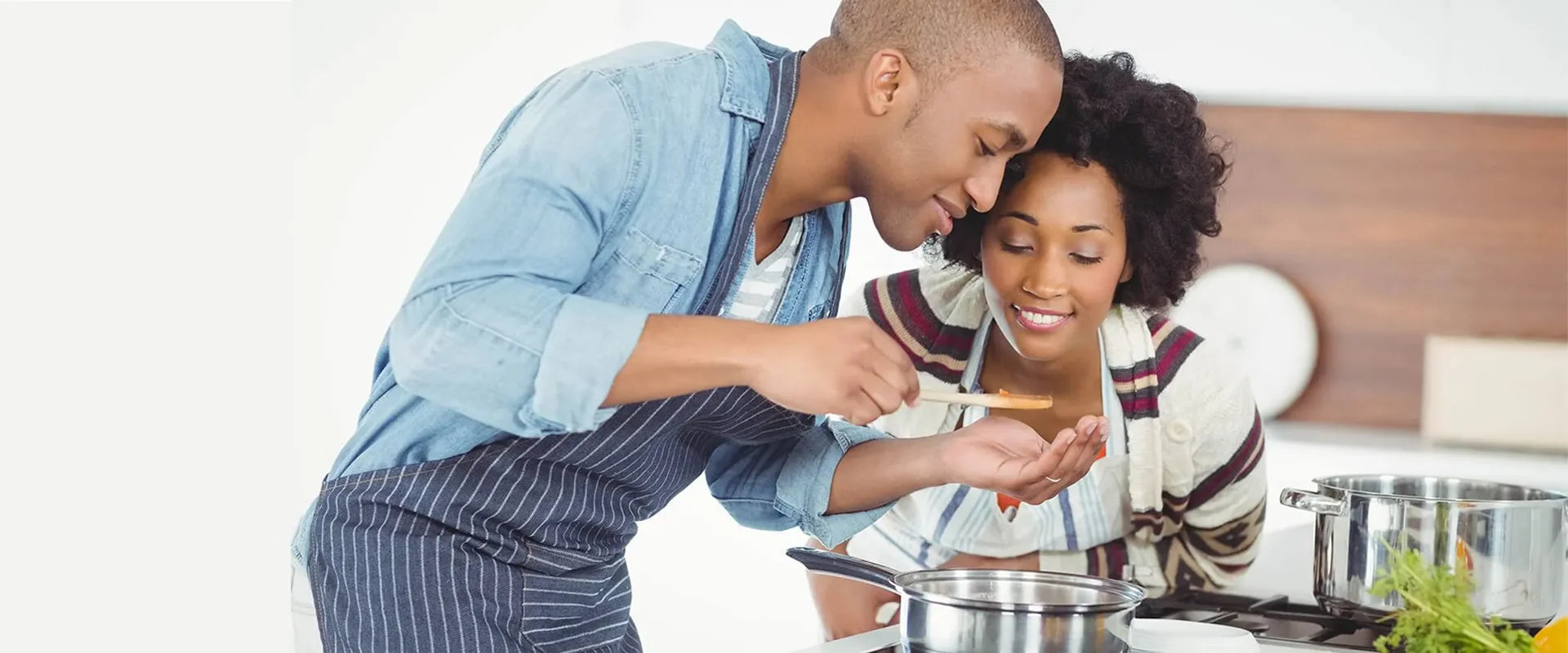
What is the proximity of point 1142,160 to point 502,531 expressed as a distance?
0.93 metres

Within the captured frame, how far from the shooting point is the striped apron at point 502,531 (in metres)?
1.29

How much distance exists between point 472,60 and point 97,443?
4.05ft

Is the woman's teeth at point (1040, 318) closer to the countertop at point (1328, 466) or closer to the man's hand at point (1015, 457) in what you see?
the man's hand at point (1015, 457)

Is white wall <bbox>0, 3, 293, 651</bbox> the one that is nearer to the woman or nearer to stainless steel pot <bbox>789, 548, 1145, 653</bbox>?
the woman

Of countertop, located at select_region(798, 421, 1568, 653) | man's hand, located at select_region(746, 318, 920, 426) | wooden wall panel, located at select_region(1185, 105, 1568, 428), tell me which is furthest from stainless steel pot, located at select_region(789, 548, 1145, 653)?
wooden wall panel, located at select_region(1185, 105, 1568, 428)

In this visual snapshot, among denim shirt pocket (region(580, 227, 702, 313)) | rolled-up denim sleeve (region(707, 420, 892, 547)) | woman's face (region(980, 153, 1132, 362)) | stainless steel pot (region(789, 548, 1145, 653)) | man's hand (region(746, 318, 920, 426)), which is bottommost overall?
stainless steel pot (region(789, 548, 1145, 653))

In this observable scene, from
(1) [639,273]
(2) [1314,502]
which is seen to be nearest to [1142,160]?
(2) [1314,502]

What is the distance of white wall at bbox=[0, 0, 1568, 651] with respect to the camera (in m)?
2.84

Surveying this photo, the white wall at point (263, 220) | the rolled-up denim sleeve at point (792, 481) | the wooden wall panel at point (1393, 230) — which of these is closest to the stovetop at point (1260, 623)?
the rolled-up denim sleeve at point (792, 481)

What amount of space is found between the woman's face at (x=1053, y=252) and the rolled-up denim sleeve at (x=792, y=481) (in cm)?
27

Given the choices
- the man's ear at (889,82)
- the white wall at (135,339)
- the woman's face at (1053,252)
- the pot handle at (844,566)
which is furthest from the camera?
the white wall at (135,339)

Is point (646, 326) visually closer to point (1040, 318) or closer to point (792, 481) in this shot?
point (792, 481)

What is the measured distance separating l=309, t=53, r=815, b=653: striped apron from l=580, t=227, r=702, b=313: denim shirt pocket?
0.24 feet

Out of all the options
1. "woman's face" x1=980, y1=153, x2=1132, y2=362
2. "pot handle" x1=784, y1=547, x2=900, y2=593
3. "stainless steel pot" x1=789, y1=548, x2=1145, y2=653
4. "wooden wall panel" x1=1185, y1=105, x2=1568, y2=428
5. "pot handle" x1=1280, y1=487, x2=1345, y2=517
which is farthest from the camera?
"wooden wall panel" x1=1185, y1=105, x2=1568, y2=428
